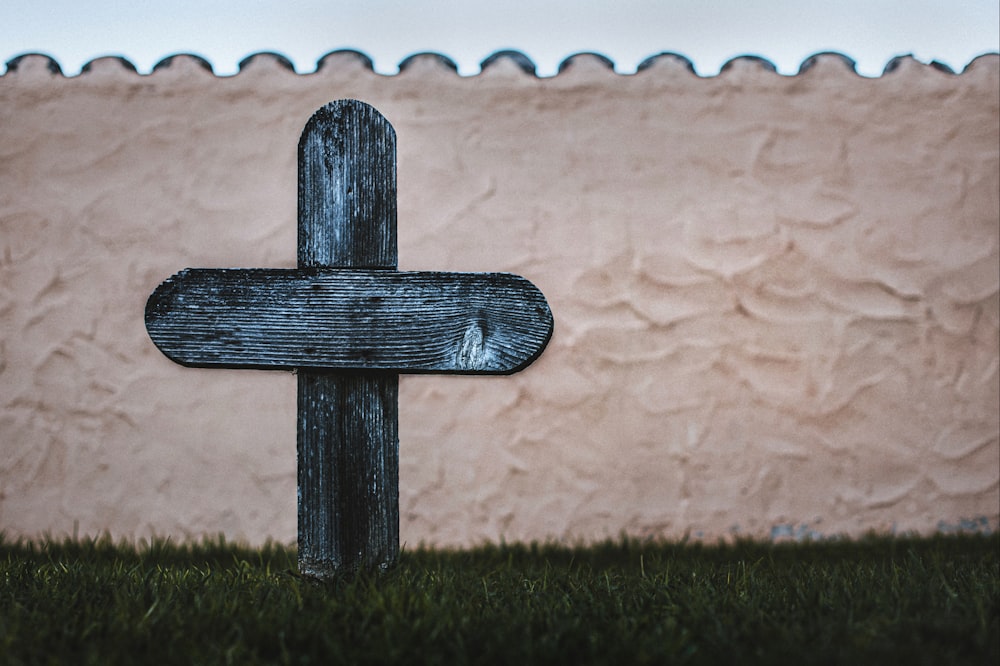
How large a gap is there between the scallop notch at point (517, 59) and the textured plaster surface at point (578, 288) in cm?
3

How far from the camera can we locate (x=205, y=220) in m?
2.85

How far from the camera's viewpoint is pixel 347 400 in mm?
1591

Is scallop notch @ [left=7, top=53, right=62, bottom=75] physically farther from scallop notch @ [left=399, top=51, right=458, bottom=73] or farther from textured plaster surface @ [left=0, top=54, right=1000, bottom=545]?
scallop notch @ [left=399, top=51, right=458, bottom=73]

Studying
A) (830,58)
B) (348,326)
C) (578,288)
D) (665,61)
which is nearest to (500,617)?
(348,326)

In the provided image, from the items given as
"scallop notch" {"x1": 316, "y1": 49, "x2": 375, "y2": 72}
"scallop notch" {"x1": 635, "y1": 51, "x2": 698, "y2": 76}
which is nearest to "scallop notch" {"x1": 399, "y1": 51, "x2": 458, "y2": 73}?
"scallop notch" {"x1": 316, "y1": 49, "x2": 375, "y2": 72}

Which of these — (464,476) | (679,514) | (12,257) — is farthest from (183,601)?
(12,257)

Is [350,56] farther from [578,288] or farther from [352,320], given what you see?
[352,320]

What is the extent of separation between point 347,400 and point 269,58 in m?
1.82

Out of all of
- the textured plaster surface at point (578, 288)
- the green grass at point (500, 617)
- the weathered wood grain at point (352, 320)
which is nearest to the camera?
the green grass at point (500, 617)

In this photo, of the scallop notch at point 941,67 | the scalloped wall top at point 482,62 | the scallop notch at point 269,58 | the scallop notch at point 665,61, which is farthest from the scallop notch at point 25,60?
the scallop notch at point 941,67

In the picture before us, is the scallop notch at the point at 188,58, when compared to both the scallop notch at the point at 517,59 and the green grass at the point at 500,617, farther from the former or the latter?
the green grass at the point at 500,617

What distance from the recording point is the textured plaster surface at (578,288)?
9.09 ft

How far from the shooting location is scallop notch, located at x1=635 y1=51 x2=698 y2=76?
2863 mm

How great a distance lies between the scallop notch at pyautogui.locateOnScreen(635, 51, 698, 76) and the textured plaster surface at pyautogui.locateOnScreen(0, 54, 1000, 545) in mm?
21
